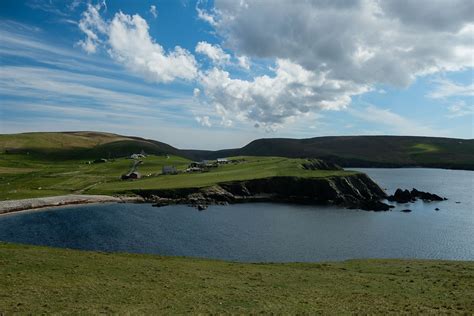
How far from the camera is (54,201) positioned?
11688 centimetres

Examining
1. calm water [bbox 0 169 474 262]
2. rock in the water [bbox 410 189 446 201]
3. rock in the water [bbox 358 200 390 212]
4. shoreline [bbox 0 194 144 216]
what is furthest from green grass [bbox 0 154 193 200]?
rock in the water [bbox 410 189 446 201]

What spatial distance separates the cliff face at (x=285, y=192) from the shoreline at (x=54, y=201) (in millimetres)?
9767

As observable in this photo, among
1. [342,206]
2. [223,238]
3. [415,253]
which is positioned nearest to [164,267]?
[223,238]

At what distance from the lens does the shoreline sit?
106m

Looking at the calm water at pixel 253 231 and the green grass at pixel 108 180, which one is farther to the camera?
the green grass at pixel 108 180

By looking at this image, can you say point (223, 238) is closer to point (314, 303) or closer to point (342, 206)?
point (314, 303)

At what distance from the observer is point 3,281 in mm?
32625

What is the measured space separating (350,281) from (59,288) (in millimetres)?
27850

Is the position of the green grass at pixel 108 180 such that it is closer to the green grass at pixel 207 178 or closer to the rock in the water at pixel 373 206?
the green grass at pixel 207 178

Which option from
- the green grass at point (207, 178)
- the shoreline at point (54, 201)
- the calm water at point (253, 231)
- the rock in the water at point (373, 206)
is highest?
the green grass at point (207, 178)

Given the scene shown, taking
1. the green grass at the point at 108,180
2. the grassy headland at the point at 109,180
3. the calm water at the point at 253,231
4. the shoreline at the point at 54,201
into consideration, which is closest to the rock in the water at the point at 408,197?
the grassy headland at the point at 109,180

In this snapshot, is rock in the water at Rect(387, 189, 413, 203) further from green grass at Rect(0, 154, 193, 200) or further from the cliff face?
green grass at Rect(0, 154, 193, 200)

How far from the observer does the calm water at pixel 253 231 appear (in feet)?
226

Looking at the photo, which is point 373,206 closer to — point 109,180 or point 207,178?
point 207,178
